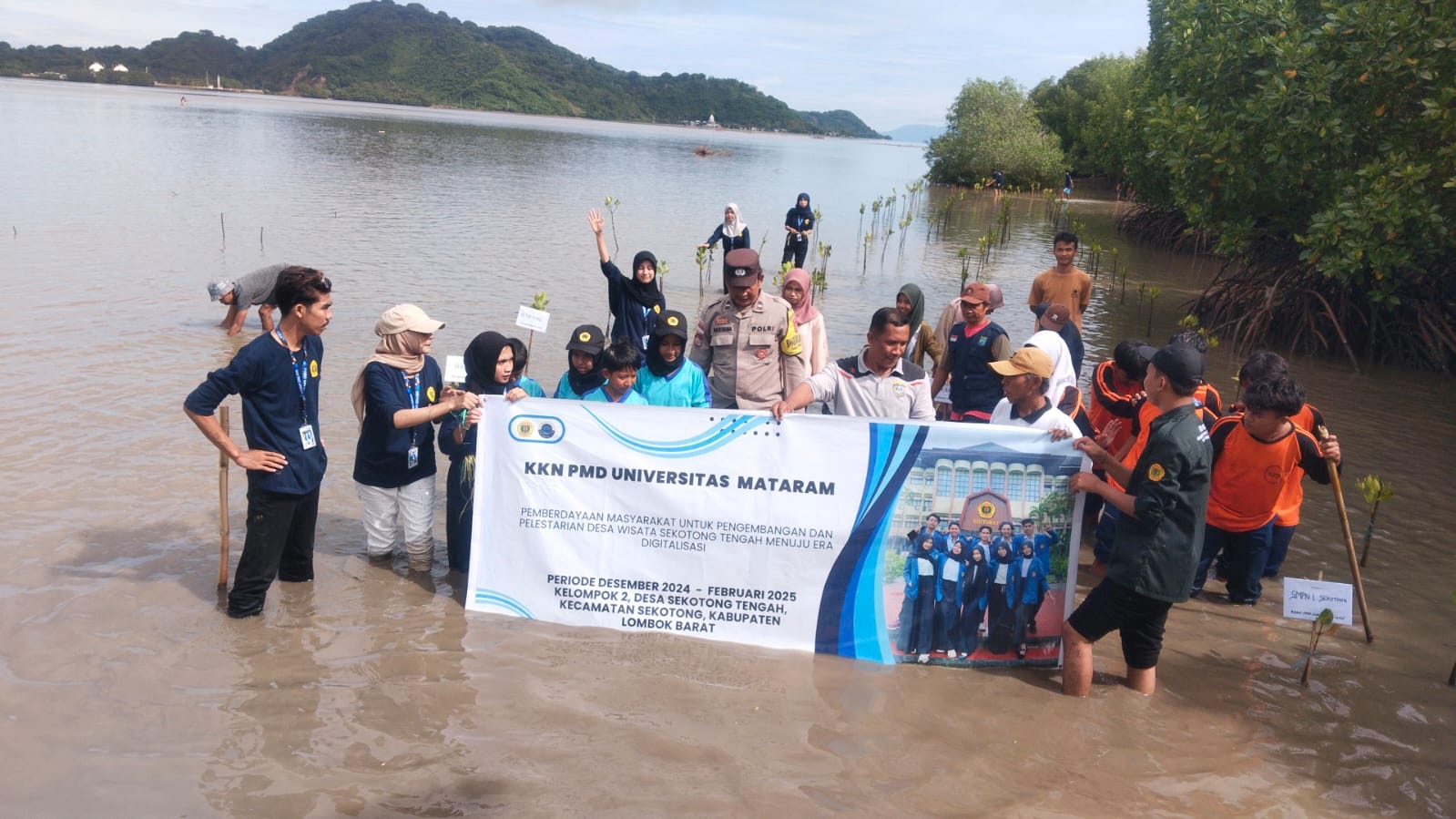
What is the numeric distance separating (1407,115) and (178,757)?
13.4 metres

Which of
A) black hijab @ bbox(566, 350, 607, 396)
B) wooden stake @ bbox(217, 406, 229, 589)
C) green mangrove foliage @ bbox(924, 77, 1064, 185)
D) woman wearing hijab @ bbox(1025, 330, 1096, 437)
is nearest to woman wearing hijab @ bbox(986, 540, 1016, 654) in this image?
woman wearing hijab @ bbox(1025, 330, 1096, 437)

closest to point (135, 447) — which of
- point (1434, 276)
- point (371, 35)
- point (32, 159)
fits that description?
point (1434, 276)

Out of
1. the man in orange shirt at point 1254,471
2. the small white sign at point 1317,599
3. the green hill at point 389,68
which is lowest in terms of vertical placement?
the small white sign at point 1317,599

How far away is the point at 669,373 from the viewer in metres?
5.36

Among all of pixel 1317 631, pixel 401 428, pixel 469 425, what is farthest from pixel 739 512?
pixel 1317 631

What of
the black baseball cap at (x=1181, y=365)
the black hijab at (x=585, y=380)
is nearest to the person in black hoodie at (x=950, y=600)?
the black baseball cap at (x=1181, y=365)

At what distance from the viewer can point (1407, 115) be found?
11.2 metres

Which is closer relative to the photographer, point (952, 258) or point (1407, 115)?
point (1407, 115)

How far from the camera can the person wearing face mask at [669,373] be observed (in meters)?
5.27

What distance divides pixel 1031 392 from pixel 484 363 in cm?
283

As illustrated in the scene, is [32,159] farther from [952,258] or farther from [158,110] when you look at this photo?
[158,110]

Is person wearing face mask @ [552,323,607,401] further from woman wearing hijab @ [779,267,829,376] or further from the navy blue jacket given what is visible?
woman wearing hijab @ [779,267,829,376]

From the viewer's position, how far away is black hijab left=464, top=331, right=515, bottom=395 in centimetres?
511

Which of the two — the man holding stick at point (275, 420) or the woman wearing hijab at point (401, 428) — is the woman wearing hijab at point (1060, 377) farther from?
the man holding stick at point (275, 420)
